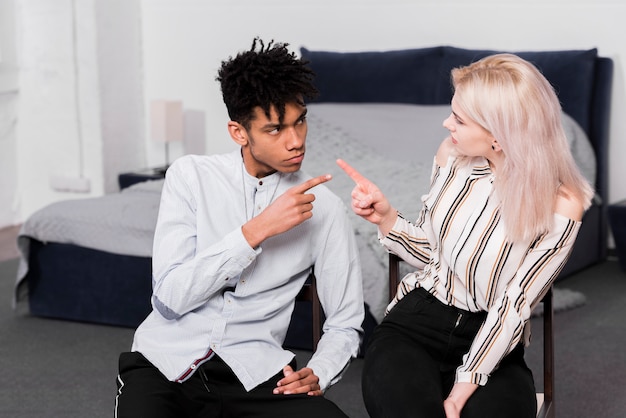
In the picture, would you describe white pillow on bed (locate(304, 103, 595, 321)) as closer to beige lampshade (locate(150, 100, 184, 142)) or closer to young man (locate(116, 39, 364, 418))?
beige lampshade (locate(150, 100, 184, 142))

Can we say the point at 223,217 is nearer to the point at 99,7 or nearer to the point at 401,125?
the point at 401,125

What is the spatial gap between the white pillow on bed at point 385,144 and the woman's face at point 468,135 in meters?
1.86

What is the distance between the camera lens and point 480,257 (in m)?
2.01

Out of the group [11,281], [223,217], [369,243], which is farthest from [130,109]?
[223,217]

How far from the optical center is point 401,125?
4828 millimetres

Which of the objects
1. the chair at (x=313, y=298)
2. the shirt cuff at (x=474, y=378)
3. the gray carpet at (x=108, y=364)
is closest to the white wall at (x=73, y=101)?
the gray carpet at (x=108, y=364)

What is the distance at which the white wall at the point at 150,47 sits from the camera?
5320 millimetres

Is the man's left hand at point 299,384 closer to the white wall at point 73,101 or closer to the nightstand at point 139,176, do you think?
the nightstand at point 139,176

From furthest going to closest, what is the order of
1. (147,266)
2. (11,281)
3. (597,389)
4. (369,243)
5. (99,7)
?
(99,7) < (11,281) < (147,266) < (369,243) < (597,389)

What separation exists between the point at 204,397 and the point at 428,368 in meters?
0.45

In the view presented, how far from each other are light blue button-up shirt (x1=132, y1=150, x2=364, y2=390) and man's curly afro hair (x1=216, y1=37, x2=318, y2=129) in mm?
169

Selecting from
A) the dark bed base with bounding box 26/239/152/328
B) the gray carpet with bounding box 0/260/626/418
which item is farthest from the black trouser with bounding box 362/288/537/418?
the dark bed base with bounding box 26/239/152/328

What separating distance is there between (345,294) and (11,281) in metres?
2.99

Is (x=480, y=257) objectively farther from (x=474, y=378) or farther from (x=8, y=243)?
(x=8, y=243)
